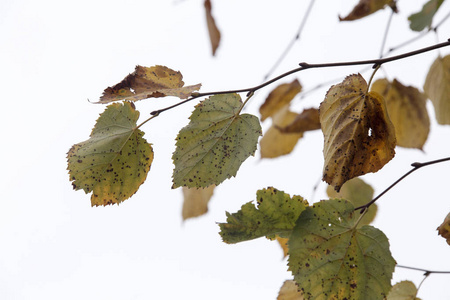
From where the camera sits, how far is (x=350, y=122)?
27 cm

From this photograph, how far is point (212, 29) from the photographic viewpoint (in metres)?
0.52

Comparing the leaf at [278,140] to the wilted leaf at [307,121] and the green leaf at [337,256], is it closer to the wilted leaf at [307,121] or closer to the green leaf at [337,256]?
the wilted leaf at [307,121]

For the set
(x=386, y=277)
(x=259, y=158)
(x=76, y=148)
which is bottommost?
(x=386, y=277)

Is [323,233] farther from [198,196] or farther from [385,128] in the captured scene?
[198,196]

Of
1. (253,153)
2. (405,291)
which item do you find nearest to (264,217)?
(253,153)

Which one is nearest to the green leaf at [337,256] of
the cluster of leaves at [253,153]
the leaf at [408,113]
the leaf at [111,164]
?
the cluster of leaves at [253,153]

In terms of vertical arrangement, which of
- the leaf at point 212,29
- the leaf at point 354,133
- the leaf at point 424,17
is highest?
the leaf at point 212,29

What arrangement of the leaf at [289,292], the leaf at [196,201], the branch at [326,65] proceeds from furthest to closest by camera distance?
the leaf at [196,201] < the leaf at [289,292] < the branch at [326,65]

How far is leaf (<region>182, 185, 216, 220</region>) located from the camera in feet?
1.55

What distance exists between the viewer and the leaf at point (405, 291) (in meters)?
0.38

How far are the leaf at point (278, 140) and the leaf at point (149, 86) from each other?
0.22 metres

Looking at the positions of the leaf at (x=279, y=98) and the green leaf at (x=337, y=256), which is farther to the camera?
the leaf at (x=279, y=98)

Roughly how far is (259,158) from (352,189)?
0.12 metres

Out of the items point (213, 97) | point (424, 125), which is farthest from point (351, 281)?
point (424, 125)
